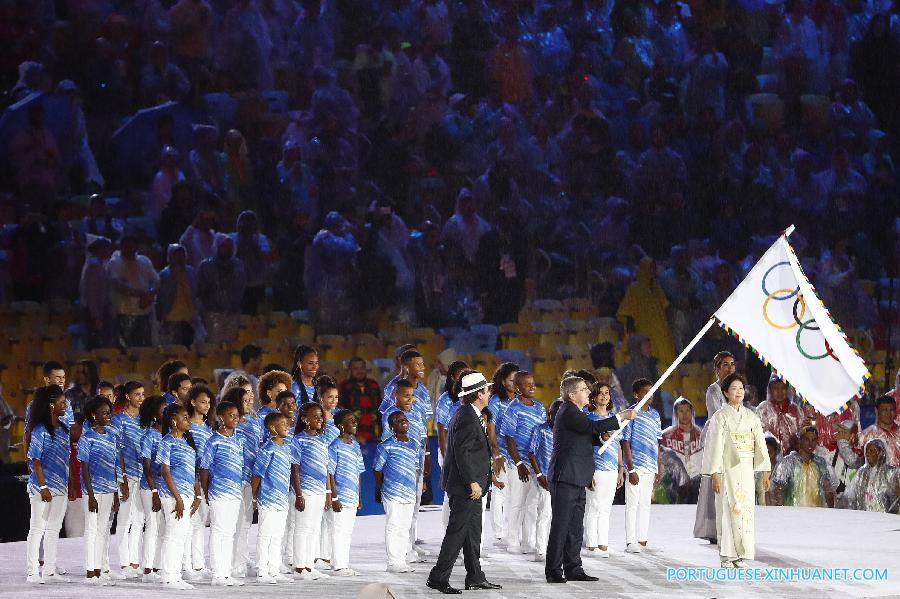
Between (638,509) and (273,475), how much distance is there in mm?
3127

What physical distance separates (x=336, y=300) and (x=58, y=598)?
9186 millimetres

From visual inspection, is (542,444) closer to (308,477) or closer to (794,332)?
(308,477)

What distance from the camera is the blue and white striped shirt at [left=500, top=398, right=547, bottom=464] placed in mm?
10867

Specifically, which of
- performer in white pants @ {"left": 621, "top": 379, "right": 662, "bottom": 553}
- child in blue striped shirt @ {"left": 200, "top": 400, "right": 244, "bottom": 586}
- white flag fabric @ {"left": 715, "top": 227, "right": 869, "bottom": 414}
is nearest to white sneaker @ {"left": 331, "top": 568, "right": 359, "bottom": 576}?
child in blue striped shirt @ {"left": 200, "top": 400, "right": 244, "bottom": 586}

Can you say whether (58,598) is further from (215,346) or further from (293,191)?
(293,191)

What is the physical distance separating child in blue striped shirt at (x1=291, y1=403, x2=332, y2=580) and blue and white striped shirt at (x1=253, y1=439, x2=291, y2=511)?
2.5 inches

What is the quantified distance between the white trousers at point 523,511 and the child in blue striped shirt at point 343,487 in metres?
1.55

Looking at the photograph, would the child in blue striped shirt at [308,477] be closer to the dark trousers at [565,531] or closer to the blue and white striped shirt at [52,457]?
the dark trousers at [565,531]

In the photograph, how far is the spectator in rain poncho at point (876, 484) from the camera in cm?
1327

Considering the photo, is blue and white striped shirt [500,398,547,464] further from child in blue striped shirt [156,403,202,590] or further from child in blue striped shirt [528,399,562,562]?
child in blue striped shirt [156,403,202,590]

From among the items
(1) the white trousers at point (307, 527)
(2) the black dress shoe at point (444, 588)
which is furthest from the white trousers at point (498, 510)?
(2) the black dress shoe at point (444, 588)

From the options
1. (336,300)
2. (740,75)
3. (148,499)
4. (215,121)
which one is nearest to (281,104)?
(215,121)

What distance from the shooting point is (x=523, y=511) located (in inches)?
435

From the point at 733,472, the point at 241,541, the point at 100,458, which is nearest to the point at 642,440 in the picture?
the point at 733,472
